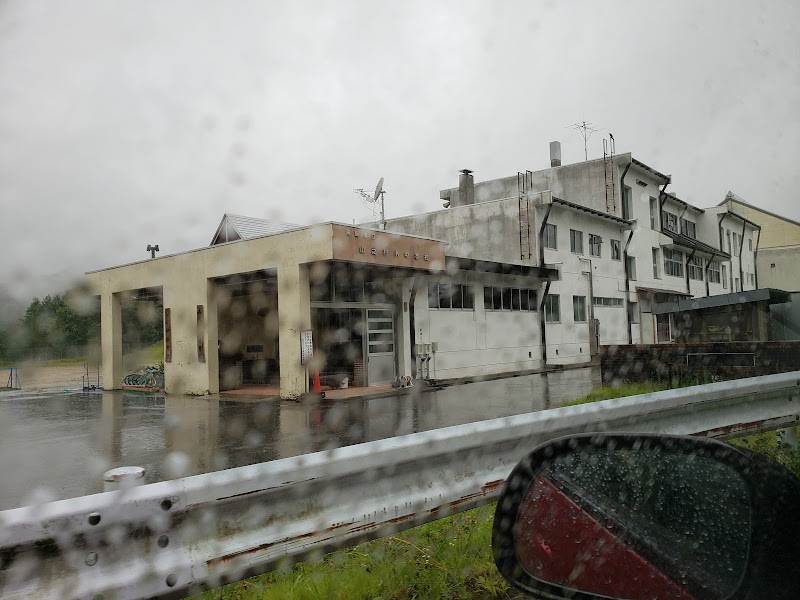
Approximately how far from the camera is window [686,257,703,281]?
29.0 metres

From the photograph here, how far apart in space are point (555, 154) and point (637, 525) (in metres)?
28.0

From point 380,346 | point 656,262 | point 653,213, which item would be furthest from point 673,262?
point 380,346

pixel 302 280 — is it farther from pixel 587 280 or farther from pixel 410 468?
pixel 587 280

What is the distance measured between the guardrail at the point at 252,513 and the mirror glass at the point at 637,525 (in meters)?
0.55

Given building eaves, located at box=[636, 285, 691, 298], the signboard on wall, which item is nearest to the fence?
the signboard on wall

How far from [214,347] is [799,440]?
14387mm

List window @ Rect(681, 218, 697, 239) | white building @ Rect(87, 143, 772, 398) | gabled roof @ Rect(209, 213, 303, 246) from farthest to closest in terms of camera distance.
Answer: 1. window @ Rect(681, 218, 697, 239)
2. gabled roof @ Rect(209, 213, 303, 246)
3. white building @ Rect(87, 143, 772, 398)

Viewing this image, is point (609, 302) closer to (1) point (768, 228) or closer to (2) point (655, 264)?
(2) point (655, 264)

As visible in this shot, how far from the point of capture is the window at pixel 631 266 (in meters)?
26.1

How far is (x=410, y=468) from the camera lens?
1940 mm

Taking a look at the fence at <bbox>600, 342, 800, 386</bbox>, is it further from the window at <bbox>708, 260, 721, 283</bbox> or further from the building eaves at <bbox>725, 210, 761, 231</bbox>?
the window at <bbox>708, 260, 721, 283</bbox>

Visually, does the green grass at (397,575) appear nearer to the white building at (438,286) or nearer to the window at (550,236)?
the white building at (438,286)

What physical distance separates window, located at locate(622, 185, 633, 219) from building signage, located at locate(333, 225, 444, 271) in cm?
1268

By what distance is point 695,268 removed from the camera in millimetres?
29406
